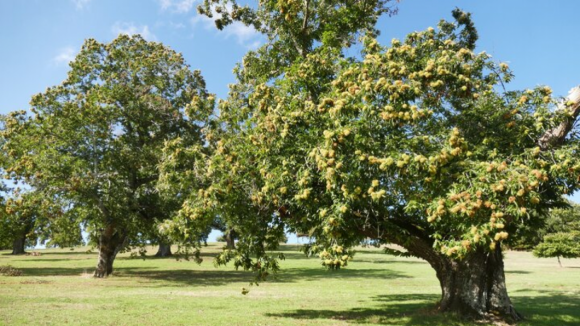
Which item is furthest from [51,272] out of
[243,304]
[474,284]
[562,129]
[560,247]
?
[560,247]

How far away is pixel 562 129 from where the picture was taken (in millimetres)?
12180

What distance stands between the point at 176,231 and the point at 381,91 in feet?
25.1

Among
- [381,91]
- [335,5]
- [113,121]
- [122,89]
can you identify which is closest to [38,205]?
[113,121]

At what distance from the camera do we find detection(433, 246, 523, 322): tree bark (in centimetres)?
1328

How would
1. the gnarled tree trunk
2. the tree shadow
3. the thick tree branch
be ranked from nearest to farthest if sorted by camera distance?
the thick tree branch
the gnarled tree trunk
the tree shadow

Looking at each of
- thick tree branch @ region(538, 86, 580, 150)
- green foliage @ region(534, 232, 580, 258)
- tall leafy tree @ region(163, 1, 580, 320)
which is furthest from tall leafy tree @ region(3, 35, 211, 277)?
green foliage @ region(534, 232, 580, 258)

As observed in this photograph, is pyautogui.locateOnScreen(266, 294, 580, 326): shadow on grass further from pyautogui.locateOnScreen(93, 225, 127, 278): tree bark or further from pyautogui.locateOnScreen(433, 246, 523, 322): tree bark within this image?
pyautogui.locateOnScreen(93, 225, 127, 278): tree bark

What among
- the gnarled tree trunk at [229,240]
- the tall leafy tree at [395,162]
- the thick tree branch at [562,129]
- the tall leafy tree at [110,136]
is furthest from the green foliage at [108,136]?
the thick tree branch at [562,129]

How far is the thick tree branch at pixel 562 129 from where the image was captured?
11.9 m

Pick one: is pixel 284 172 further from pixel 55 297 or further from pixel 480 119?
pixel 55 297

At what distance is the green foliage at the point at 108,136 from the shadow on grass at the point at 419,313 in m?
15.0

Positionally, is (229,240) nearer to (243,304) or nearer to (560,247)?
(243,304)

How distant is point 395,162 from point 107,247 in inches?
1029

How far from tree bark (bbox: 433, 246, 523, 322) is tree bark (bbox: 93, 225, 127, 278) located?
22.7 m
